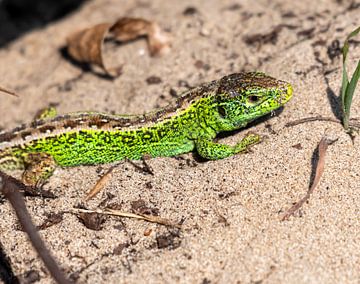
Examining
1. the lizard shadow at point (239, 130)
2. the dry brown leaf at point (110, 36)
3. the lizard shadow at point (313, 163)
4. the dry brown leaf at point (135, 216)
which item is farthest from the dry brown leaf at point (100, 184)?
the dry brown leaf at point (110, 36)

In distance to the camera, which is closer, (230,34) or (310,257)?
(310,257)

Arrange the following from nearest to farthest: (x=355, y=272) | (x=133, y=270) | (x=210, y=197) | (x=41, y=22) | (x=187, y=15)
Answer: (x=355, y=272)
(x=133, y=270)
(x=210, y=197)
(x=187, y=15)
(x=41, y=22)

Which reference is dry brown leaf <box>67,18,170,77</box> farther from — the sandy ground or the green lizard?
the green lizard

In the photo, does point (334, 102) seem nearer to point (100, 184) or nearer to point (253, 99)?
point (253, 99)

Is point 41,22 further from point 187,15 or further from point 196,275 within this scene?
point 196,275

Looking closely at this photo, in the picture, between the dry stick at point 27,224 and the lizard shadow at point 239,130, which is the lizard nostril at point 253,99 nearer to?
the lizard shadow at point 239,130

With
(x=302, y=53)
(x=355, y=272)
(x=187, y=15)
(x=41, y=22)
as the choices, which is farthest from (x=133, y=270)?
(x=41, y=22)

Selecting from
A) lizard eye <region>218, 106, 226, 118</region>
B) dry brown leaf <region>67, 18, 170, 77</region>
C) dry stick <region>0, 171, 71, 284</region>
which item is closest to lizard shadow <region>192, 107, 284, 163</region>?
lizard eye <region>218, 106, 226, 118</region>
